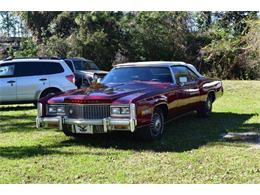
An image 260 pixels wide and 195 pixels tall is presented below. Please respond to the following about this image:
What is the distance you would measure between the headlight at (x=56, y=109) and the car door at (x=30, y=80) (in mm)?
5334

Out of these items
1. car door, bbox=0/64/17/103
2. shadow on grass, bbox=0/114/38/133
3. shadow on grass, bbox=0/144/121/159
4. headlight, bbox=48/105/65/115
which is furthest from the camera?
car door, bbox=0/64/17/103

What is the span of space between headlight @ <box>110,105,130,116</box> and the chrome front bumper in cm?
12

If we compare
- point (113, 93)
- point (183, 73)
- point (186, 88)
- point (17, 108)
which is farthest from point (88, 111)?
point (17, 108)

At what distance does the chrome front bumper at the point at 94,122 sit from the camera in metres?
7.46

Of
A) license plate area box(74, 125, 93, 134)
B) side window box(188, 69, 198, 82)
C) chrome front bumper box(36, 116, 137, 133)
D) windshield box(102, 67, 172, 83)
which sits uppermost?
windshield box(102, 67, 172, 83)

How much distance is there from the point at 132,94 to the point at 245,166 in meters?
2.43

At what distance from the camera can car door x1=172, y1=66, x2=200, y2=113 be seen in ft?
31.1

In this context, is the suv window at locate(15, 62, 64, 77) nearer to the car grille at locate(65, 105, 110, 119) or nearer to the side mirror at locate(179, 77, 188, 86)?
the side mirror at locate(179, 77, 188, 86)

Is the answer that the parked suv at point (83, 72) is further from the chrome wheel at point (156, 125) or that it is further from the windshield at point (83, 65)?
the chrome wheel at point (156, 125)

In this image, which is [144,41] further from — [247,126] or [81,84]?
[247,126]

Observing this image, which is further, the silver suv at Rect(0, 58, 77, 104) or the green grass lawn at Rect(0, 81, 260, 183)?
the silver suv at Rect(0, 58, 77, 104)

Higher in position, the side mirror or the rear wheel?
the side mirror

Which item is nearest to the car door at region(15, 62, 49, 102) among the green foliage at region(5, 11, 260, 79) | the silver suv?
the silver suv

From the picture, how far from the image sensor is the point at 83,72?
745 inches
